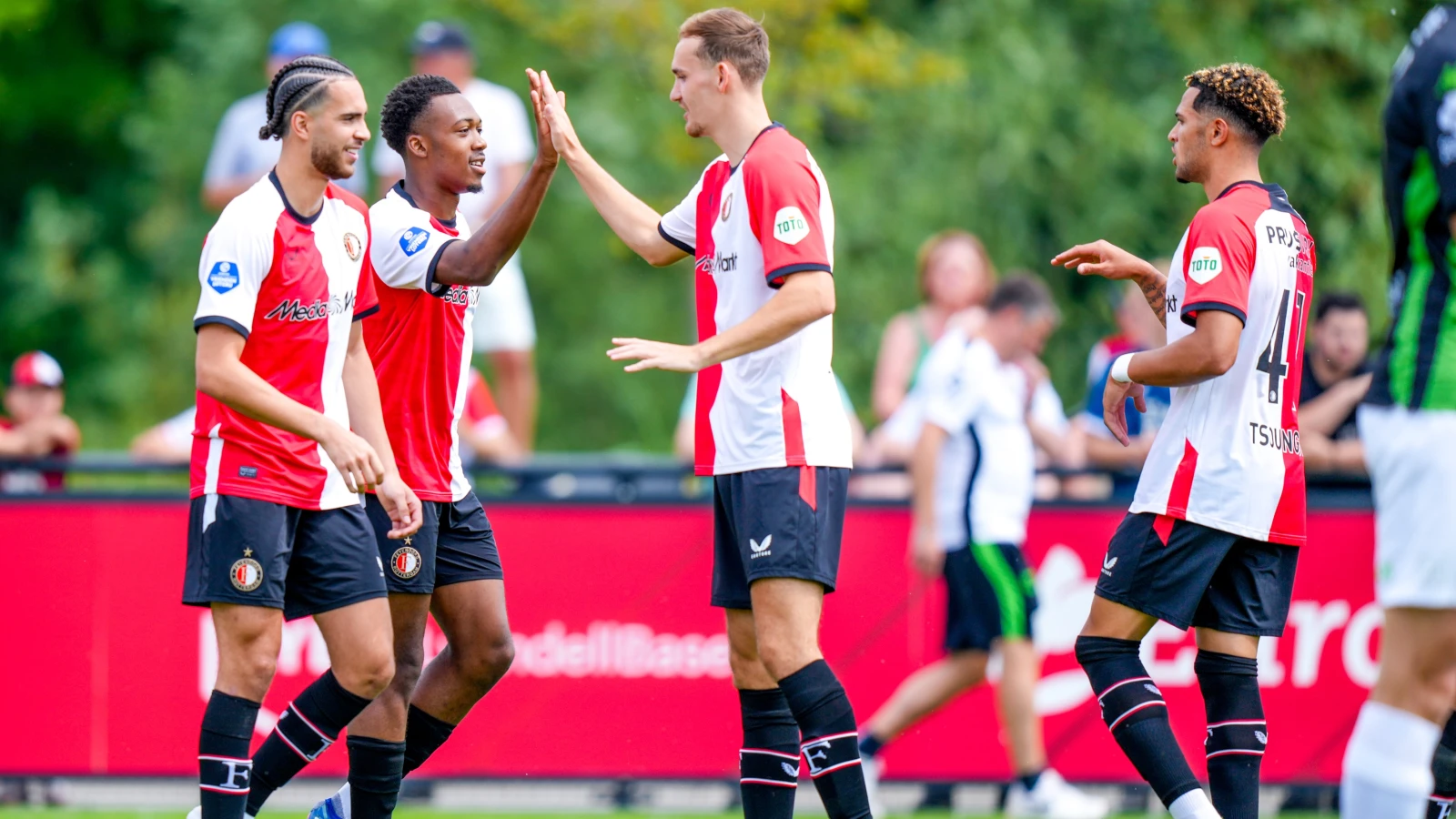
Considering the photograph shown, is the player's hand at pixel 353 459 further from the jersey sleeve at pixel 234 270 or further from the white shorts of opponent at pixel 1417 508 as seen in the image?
the white shorts of opponent at pixel 1417 508

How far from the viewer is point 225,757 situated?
5.57m

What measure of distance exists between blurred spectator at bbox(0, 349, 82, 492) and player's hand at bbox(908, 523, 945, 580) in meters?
4.50

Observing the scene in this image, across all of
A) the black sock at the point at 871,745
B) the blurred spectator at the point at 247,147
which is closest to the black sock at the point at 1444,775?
the black sock at the point at 871,745

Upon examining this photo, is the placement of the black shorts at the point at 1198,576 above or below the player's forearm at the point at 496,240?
below

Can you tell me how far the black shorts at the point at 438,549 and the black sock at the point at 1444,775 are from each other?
3.42 meters

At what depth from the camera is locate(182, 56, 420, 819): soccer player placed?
18.3 feet

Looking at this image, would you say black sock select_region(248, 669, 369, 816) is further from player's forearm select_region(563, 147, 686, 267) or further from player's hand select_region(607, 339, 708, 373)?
player's forearm select_region(563, 147, 686, 267)

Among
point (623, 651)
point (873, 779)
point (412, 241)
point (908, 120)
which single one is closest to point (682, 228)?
point (412, 241)

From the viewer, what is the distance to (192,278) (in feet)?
72.1

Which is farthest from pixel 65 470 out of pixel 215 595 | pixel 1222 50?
pixel 1222 50

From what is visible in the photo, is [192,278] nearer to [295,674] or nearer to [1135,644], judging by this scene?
[295,674]

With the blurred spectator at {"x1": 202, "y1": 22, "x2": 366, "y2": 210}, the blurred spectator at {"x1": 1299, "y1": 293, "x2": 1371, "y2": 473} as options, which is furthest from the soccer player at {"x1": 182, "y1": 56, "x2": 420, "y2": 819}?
the blurred spectator at {"x1": 1299, "y1": 293, "x2": 1371, "y2": 473}

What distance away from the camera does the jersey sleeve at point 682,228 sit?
621 cm

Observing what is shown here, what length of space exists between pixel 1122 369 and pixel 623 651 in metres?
3.93
